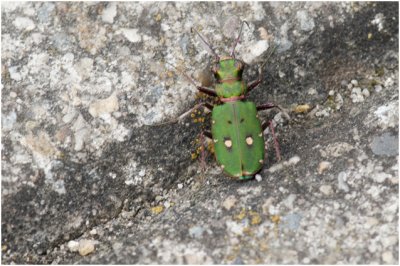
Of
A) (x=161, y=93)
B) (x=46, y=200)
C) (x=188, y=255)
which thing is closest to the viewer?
(x=188, y=255)

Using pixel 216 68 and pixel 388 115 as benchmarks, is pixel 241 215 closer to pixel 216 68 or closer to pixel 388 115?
pixel 216 68

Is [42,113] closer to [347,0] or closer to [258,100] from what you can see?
[258,100]

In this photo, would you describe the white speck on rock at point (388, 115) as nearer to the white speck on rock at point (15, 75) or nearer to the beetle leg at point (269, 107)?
the beetle leg at point (269, 107)

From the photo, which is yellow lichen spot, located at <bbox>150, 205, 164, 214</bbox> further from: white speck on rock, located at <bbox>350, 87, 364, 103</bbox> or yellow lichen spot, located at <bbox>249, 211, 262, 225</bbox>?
white speck on rock, located at <bbox>350, 87, 364, 103</bbox>

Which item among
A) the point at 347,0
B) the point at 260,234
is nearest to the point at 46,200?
the point at 260,234

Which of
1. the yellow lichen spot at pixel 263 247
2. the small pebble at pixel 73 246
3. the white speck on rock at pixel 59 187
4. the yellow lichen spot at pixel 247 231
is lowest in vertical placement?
the yellow lichen spot at pixel 263 247

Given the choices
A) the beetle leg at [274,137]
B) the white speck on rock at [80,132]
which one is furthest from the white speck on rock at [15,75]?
the beetle leg at [274,137]

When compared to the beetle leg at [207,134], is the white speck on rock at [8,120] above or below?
above
